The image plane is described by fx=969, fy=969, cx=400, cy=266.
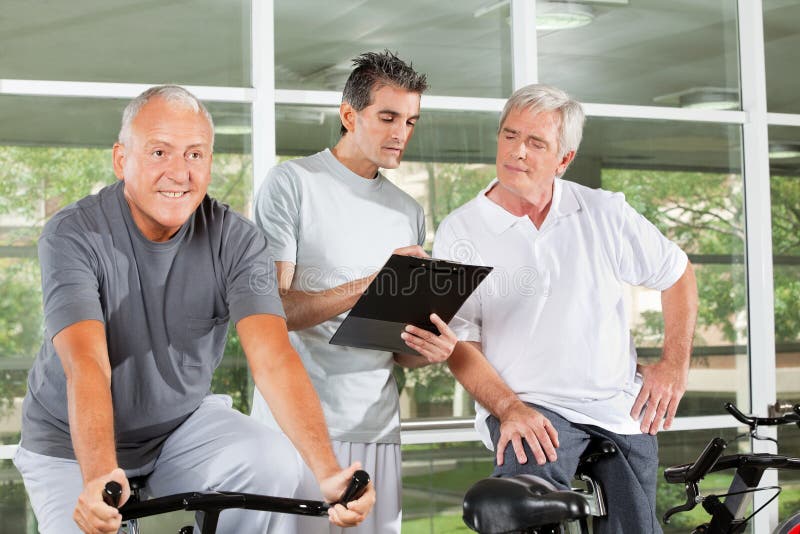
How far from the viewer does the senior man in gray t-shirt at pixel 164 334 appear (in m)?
1.78

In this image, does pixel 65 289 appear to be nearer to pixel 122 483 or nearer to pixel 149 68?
pixel 122 483

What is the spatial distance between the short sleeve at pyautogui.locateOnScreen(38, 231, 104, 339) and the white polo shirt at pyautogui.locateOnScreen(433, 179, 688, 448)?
3.01 feet

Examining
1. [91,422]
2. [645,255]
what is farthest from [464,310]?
[91,422]

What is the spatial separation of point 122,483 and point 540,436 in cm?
101

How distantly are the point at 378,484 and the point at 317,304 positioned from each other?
0.55 metres

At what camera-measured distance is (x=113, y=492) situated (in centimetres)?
142

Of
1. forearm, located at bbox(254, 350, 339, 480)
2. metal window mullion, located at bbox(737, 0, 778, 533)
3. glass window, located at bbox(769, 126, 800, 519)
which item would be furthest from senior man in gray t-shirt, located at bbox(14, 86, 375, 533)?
glass window, located at bbox(769, 126, 800, 519)

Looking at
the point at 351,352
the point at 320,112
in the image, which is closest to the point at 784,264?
the point at 320,112

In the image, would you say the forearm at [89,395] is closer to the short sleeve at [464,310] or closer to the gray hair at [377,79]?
the short sleeve at [464,310]

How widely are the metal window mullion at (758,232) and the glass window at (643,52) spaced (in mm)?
71

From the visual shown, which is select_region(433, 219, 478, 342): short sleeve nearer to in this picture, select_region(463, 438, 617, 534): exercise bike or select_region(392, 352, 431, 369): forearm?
select_region(392, 352, 431, 369): forearm

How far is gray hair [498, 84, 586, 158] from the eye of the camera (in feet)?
8.11

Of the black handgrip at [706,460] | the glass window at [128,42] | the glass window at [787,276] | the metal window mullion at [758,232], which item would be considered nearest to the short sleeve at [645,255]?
the black handgrip at [706,460]

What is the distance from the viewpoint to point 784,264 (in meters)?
4.23
